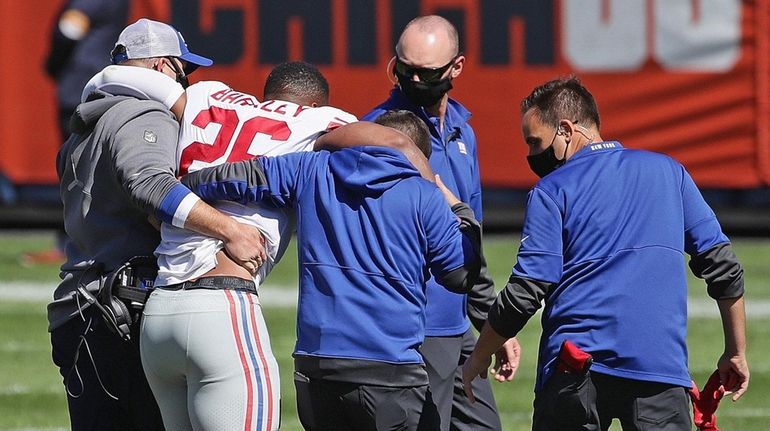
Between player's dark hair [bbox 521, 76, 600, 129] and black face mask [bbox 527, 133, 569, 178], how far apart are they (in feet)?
0.25

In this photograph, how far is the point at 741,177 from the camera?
44.9ft

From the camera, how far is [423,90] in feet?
17.2

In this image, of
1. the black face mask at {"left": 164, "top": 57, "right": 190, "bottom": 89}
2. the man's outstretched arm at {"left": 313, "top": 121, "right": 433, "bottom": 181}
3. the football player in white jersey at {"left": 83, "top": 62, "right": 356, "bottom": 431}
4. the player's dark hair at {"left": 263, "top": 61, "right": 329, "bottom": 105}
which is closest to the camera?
the football player in white jersey at {"left": 83, "top": 62, "right": 356, "bottom": 431}

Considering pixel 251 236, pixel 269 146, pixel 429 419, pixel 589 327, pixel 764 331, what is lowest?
pixel 764 331

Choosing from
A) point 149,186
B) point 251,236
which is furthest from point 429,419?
point 149,186

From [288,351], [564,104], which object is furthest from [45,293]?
[564,104]

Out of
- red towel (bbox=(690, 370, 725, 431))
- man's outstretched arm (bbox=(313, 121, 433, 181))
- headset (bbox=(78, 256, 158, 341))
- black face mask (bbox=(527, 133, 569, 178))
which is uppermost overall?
man's outstretched arm (bbox=(313, 121, 433, 181))

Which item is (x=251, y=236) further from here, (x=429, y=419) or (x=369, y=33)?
(x=369, y=33)

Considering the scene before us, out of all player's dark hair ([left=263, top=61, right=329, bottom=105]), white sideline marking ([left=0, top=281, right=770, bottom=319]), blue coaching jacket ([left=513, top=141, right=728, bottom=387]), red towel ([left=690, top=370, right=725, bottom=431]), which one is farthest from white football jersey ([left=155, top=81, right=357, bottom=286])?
white sideline marking ([left=0, top=281, right=770, bottom=319])

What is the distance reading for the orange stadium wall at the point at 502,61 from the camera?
13695 millimetres

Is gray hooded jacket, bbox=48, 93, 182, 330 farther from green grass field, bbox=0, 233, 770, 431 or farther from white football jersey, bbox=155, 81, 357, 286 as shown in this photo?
green grass field, bbox=0, 233, 770, 431

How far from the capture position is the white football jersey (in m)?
4.11

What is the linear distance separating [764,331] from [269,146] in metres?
6.46

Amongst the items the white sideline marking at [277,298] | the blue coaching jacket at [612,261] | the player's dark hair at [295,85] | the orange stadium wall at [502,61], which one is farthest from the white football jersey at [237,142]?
the orange stadium wall at [502,61]
